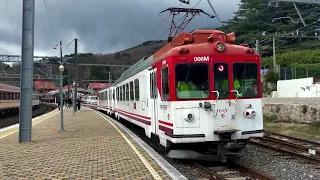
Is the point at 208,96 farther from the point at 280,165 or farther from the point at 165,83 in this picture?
the point at 280,165

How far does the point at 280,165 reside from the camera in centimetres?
935

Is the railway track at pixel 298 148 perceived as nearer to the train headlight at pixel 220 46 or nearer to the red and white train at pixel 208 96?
the red and white train at pixel 208 96

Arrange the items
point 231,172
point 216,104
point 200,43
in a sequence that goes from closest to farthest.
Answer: point 231,172
point 216,104
point 200,43

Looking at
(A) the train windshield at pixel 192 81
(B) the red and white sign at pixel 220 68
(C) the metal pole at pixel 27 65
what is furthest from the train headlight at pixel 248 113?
(C) the metal pole at pixel 27 65

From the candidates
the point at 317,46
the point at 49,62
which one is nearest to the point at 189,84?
the point at 49,62

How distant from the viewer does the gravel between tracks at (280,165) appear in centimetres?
824

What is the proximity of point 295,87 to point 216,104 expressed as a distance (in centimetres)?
2770

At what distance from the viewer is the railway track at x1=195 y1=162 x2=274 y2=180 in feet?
25.4

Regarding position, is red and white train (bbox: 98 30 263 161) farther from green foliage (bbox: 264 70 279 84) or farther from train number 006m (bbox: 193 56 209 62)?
green foliage (bbox: 264 70 279 84)

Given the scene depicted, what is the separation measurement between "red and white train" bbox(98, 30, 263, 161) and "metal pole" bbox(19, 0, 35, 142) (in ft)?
17.7

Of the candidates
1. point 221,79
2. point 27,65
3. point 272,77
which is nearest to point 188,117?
point 221,79

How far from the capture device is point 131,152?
9883 millimetres

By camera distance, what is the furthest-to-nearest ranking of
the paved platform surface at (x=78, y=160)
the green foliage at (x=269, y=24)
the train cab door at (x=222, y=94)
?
the green foliage at (x=269, y=24), the train cab door at (x=222, y=94), the paved platform surface at (x=78, y=160)

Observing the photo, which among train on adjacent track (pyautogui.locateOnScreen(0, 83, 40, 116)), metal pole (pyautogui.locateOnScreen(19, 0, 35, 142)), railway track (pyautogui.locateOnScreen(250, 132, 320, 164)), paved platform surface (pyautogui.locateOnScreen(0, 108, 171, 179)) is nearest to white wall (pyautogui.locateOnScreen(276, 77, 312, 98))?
railway track (pyautogui.locateOnScreen(250, 132, 320, 164))
